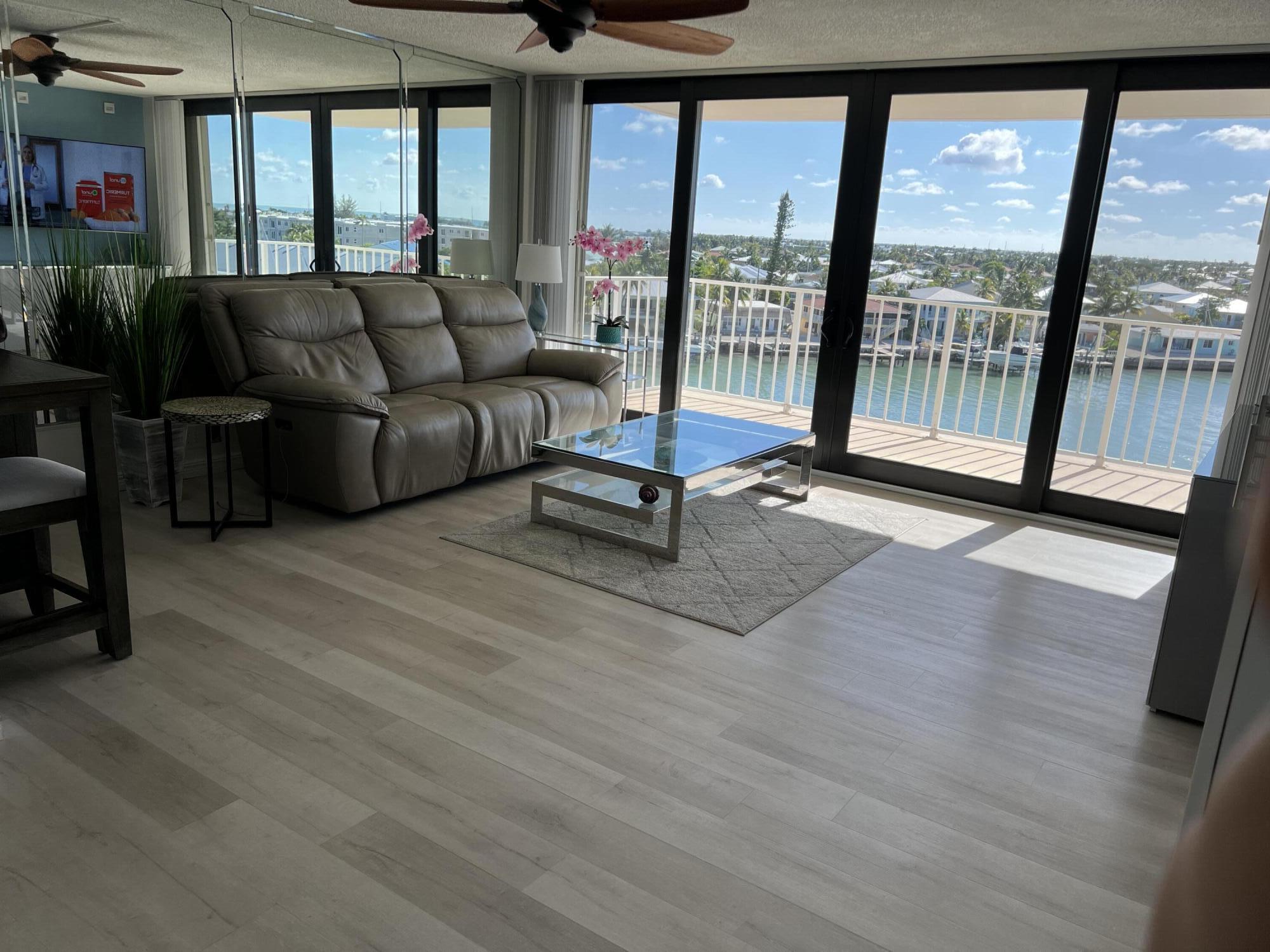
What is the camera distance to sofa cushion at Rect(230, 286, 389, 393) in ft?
13.6

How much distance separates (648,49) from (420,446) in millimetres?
2540

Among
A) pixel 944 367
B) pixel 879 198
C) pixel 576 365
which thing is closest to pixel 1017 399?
pixel 944 367

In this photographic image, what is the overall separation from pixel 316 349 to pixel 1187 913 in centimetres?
449

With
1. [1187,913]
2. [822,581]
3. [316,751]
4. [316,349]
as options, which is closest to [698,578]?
[822,581]

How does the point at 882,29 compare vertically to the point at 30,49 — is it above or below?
above

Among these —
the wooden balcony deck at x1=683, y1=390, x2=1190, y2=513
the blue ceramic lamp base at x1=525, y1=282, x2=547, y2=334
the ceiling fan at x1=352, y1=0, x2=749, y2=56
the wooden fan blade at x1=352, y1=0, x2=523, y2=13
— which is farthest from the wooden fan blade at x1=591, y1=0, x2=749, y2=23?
the wooden balcony deck at x1=683, y1=390, x2=1190, y2=513

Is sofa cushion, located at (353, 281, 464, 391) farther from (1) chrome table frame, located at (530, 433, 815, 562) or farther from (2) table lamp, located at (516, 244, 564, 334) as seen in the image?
(1) chrome table frame, located at (530, 433, 815, 562)

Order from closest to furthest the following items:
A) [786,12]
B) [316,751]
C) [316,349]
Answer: [316,751]
[786,12]
[316,349]

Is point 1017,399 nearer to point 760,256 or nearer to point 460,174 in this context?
point 760,256

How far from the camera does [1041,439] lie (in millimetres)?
4750

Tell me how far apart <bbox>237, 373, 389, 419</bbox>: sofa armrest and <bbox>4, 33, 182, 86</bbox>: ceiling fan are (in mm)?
1466

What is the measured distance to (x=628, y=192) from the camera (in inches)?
248

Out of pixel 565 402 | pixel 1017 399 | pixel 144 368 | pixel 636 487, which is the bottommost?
pixel 636 487

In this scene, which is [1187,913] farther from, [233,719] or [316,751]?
[233,719]
